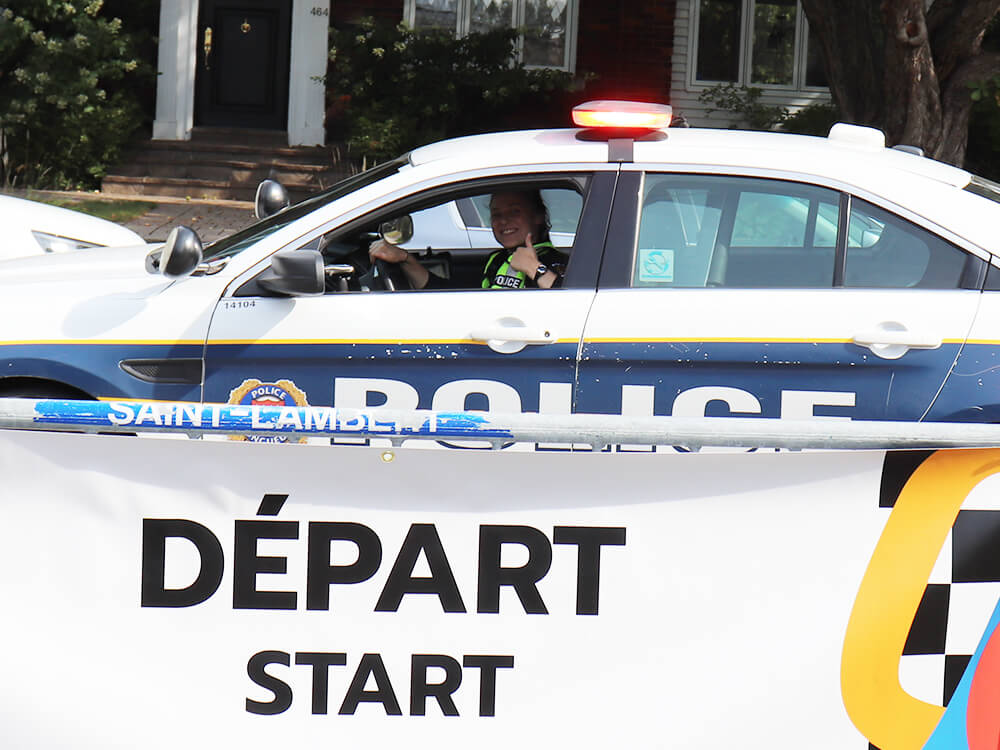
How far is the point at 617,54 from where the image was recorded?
15.7 metres

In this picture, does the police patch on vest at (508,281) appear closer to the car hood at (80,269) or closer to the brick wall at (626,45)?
the car hood at (80,269)

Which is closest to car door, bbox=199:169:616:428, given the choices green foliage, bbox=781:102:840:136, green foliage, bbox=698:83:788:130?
green foliage, bbox=781:102:840:136

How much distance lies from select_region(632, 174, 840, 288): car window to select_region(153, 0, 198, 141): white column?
11.9 meters

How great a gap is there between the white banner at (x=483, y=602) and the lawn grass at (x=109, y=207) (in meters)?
11.2

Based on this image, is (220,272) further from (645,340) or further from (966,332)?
(966,332)

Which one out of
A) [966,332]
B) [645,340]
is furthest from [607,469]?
[966,332]

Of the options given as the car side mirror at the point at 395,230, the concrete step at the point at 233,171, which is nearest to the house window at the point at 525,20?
the concrete step at the point at 233,171

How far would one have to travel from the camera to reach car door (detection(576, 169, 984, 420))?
4062 mm

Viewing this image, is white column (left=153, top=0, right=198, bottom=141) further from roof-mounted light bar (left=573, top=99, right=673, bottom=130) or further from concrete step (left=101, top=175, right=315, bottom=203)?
roof-mounted light bar (left=573, top=99, right=673, bottom=130)

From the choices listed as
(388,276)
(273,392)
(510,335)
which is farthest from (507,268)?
(273,392)

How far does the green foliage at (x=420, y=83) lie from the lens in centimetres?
1419

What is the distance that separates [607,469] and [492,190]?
8.04ft

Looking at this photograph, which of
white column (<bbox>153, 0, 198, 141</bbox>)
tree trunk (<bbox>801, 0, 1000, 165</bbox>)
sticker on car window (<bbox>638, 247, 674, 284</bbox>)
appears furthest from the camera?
white column (<bbox>153, 0, 198, 141</bbox>)

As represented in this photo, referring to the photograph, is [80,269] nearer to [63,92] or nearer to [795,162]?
[795,162]
